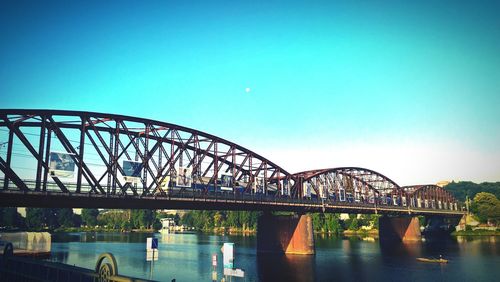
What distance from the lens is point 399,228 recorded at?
13425 cm

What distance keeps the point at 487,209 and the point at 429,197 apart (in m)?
22.6

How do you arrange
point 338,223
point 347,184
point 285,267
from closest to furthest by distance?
point 285,267 → point 347,184 → point 338,223

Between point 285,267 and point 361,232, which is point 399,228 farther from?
point 285,267

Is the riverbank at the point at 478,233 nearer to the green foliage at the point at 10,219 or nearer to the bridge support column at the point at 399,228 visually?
the bridge support column at the point at 399,228

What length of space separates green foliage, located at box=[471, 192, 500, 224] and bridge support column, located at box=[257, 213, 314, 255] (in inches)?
4509

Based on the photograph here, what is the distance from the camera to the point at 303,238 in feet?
263

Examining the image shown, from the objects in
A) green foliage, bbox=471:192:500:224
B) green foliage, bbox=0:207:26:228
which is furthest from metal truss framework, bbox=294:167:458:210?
green foliage, bbox=0:207:26:228

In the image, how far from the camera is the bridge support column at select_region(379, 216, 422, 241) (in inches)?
5217

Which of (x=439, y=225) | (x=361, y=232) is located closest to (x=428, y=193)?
(x=439, y=225)

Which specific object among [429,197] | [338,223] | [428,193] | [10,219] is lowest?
[338,223]

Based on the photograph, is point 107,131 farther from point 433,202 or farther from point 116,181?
point 433,202

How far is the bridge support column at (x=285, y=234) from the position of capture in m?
80.0

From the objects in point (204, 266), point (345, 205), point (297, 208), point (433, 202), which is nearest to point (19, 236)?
point (204, 266)

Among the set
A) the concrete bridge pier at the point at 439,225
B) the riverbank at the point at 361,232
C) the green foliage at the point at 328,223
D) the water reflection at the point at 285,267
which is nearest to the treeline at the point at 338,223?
the green foliage at the point at 328,223
